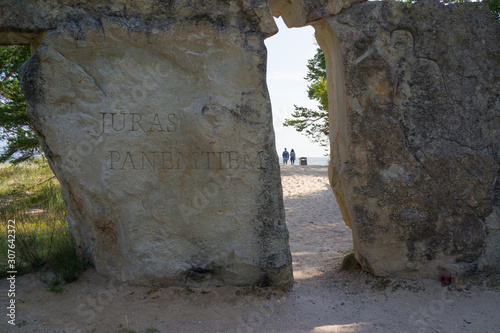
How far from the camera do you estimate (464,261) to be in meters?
3.47

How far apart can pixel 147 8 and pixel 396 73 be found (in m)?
2.24

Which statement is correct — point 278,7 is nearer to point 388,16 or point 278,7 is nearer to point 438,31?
point 388,16

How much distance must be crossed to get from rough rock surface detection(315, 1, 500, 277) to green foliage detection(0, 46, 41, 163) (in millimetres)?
5277

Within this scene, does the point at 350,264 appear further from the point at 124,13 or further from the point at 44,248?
the point at 124,13

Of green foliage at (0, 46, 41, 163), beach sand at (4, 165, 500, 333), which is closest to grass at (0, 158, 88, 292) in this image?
beach sand at (4, 165, 500, 333)

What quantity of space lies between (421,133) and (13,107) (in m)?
6.07

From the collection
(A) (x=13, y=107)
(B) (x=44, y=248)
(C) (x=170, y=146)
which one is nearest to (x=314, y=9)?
(C) (x=170, y=146)

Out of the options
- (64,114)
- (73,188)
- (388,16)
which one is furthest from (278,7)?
(73,188)

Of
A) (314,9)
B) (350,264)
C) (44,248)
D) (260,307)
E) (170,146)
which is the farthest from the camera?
(350,264)

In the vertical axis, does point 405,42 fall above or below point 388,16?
below

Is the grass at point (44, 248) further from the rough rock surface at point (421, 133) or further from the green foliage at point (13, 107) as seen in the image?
the rough rock surface at point (421, 133)

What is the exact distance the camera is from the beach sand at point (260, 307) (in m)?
2.79

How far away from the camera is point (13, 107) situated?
620 centimetres

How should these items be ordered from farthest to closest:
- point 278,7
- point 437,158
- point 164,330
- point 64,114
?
point 278,7, point 437,158, point 64,114, point 164,330
